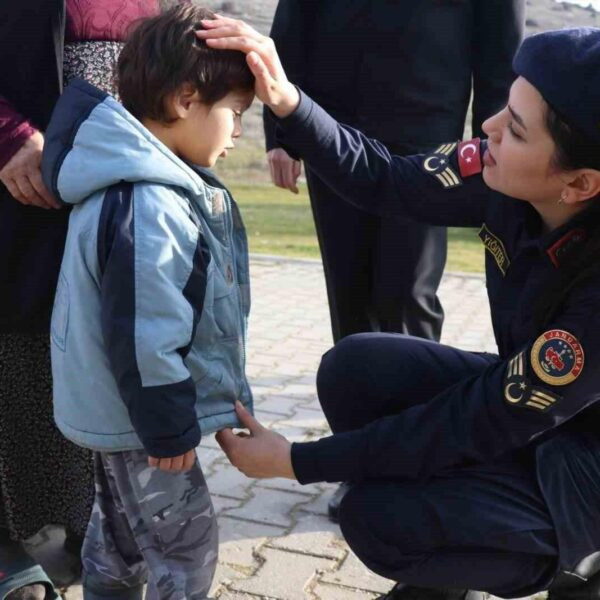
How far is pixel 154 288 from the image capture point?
175cm

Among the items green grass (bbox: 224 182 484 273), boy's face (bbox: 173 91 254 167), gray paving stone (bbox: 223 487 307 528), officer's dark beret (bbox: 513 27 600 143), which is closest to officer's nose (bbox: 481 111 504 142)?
officer's dark beret (bbox: 513 27 600 143)

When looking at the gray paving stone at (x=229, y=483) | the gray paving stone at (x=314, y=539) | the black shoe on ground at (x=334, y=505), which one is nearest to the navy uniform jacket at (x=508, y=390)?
the gray paving stone at (x=314, y=539)

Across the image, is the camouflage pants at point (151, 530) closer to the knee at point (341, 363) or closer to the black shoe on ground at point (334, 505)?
the knee at point (341, 363)

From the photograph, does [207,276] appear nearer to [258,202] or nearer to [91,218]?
[91,218]

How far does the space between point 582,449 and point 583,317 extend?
34 cm

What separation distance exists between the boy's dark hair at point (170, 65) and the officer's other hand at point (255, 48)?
0.02 m

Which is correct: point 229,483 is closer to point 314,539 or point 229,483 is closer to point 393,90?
point 314,539

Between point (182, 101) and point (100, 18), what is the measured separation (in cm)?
39

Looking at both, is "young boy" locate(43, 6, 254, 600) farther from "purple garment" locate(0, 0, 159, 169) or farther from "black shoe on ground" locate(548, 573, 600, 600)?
"black shoe on ground" locate(548, 573, 600, 600)

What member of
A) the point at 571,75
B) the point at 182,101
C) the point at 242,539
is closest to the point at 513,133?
the point at 571,75

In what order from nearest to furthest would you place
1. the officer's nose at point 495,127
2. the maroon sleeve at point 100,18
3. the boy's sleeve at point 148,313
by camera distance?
the boy's sleeve at point 148,313, the officer's nose at point 495,127, the maroon sleeve at point 100,18

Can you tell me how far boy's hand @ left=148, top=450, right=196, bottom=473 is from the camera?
1.80m

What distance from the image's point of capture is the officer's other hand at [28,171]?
2002 mm

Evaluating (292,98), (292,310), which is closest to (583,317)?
(292,98)
